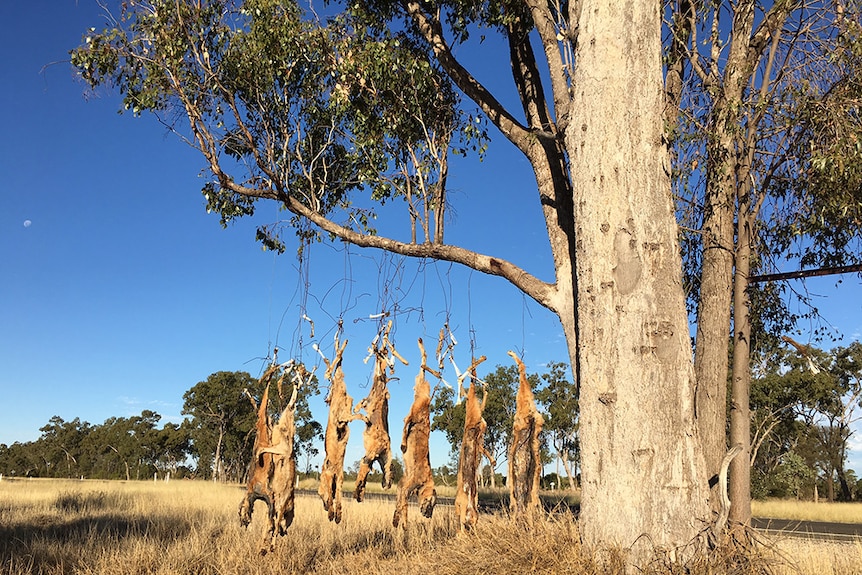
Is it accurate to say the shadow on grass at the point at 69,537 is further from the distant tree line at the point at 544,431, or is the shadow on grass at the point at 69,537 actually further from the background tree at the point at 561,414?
the background tree at the point at 561,414

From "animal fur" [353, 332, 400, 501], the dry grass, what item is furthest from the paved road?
"animal fur" [353, 332, 400, 501]

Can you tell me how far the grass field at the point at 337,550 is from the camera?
4.36m

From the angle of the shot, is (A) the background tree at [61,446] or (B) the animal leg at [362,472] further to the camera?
(A) the background tree at [61,446]

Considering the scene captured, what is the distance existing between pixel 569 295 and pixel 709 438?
216 cm

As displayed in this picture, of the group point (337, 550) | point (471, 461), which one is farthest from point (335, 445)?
point (337, 550)

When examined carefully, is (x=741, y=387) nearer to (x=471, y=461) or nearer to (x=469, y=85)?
(x=471, y=461)

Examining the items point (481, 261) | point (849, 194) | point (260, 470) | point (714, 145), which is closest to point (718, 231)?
point (714, 145)

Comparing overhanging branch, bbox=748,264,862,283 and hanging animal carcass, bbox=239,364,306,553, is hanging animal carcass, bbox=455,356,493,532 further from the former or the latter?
overhanging branch, bbox=748,264,862,283

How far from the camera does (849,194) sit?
8141 mm

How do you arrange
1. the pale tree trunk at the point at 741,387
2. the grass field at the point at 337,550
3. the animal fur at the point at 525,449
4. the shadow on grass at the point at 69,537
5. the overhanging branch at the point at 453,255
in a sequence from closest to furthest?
the grass field at the point at 337,550, the animal fur at the point at 525,449, the overhanging branch at the point at 453,255, the pale tree trunk at the point at 741,387, the shadow on grass at the point at 69,537

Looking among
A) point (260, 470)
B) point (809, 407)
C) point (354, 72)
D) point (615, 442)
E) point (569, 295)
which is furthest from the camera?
point (809, 407)

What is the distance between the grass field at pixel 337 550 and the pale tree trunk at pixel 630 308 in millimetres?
332

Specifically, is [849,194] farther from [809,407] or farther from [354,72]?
[809,407]

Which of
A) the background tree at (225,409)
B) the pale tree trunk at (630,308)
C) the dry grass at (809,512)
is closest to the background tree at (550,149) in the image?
the pale tree trunk at (630,308)
